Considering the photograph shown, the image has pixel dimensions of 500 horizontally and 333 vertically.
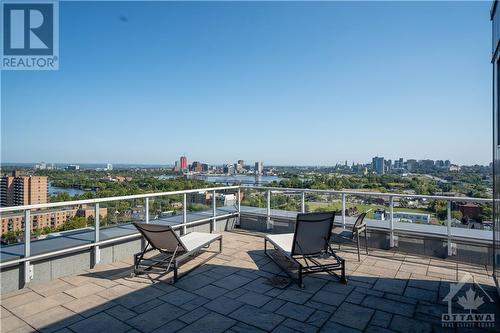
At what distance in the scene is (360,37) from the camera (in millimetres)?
8406

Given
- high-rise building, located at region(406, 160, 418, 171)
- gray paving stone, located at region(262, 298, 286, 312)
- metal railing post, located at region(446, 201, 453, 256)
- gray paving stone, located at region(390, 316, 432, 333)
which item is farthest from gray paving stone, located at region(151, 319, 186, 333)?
high-rise building, located at region(406, 160, 418, 171)

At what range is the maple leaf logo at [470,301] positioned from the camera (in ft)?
10.8

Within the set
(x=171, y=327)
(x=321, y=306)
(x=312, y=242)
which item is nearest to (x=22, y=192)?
(x=171, y=327)

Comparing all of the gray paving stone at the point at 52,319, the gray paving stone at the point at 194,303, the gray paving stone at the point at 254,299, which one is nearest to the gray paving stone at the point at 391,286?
the gray paving stone at the point at 254,299

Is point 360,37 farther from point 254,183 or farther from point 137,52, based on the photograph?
point 137,52

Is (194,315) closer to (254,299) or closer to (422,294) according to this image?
(254,299)

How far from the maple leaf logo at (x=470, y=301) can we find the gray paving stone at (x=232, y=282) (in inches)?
105

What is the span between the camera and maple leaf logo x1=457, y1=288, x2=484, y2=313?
3.30 m

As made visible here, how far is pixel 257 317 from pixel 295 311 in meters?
0.46

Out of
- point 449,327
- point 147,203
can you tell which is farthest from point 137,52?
point 449,327

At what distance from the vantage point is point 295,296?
3.65 meters

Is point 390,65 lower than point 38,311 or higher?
higher

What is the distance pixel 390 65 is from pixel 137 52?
29.4ft

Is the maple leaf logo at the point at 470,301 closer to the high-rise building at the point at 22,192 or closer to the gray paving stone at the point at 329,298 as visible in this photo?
the gray paving stone at the point at 329,298
